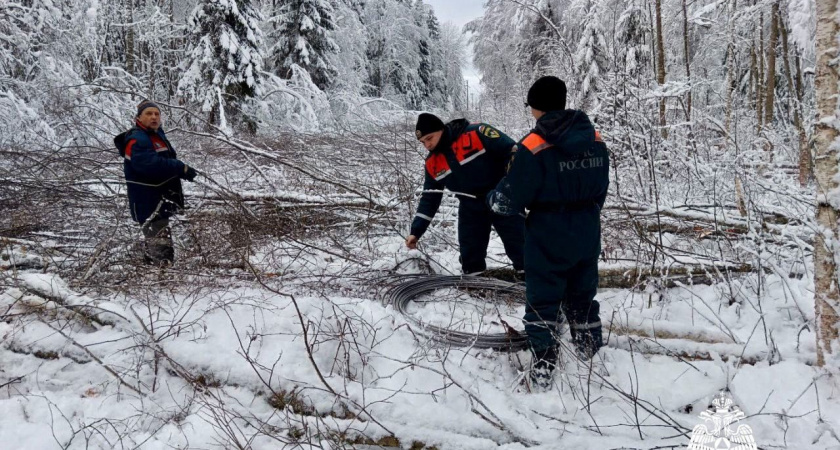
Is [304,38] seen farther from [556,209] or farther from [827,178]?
[827,178]

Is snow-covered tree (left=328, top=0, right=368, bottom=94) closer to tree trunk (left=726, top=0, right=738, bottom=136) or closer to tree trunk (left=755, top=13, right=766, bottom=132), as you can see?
tree trunk (left=755, top=13, right=766, bottom=132)

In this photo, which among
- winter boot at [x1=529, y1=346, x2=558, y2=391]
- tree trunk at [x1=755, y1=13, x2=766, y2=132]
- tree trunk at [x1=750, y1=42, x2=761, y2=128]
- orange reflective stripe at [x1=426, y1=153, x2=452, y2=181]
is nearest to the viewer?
winter boot at [x1=529, y1=346, x2=558, y2=391]

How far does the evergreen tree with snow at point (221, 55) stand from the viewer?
12.9 meters

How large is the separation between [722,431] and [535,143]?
1.58 meters

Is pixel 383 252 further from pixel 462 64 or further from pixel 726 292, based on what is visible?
pixel 462 64

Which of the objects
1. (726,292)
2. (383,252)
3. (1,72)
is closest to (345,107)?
(1,72)

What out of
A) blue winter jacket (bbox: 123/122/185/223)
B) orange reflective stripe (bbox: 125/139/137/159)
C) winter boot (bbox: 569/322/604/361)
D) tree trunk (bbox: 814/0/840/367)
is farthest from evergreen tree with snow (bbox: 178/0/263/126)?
tree trunk (bbox: 814/0/840/367)

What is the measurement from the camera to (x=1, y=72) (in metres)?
8.70

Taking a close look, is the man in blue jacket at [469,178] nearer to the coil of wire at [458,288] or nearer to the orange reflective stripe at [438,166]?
the orange reflective stripe at [438,166]

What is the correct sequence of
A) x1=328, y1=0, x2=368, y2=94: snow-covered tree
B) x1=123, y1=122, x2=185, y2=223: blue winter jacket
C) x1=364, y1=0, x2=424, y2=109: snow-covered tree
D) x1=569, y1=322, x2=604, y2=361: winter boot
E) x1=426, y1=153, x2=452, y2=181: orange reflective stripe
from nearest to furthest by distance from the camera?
x1=569, y1=322, x2=604, y2=361: winter boot < x1=426, y1=153, x2=452, y2=181: orange reflective stripe < x1=123, y1=122, x2=185, y2=223: blue winter jacket < x1=328, y1=0, x2=368, y2=94: snow-covered tree < x1=364, y1=0, x2=424, y2=109: snow-covered tree

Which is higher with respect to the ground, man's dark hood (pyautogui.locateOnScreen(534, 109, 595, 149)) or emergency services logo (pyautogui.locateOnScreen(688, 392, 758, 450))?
man's dark hood (pyautogui.locateOnScreen(534, 109, 595, 149))

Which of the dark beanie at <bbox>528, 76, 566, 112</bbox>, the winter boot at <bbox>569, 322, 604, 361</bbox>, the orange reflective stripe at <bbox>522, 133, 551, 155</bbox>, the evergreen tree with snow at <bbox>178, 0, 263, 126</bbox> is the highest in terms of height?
the evergreen tree with snow at <bbox>178, 0, 263, 126</bbox>

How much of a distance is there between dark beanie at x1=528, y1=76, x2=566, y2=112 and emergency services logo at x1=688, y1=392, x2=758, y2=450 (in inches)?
64.9

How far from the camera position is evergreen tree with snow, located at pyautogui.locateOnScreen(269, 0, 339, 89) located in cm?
1666
